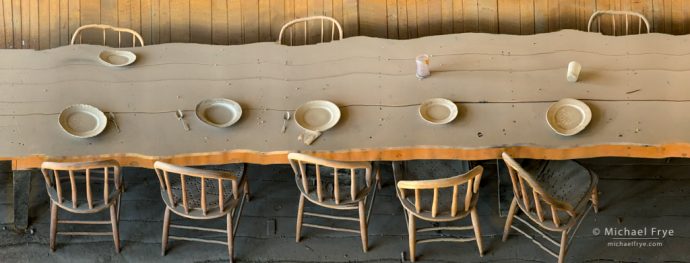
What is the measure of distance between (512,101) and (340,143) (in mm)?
757

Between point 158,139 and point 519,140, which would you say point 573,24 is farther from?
point 158,139

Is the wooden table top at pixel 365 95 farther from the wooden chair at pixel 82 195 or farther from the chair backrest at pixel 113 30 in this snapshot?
the chair backrest at pixel 113 30

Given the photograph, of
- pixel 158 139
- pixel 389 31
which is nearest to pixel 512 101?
pixel 389 31

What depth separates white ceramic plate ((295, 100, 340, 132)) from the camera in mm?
2531

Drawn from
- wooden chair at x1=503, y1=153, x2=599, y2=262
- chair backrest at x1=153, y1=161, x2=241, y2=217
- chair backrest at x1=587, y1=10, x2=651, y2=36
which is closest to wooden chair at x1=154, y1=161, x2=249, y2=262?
chair backrest at x1=153, y1=161, x2=241, y2=217

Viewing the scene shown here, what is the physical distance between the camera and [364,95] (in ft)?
8.76

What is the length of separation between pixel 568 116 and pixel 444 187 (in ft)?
1.92

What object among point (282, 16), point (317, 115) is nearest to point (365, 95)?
point (317, 115)

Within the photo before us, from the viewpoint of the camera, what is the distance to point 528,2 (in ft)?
11.7

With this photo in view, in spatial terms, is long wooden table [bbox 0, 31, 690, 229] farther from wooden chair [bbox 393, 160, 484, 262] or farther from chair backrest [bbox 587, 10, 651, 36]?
chair backrest [bbox 587, 10, 651, 36]

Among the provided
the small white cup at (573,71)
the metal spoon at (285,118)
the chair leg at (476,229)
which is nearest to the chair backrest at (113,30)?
the metal spoon at (285,118)

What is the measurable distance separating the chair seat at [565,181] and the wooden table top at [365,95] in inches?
9.4

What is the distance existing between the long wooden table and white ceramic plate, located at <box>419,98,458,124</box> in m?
0.04

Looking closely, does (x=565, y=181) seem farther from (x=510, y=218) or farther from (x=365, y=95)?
(x=365, y=95)
